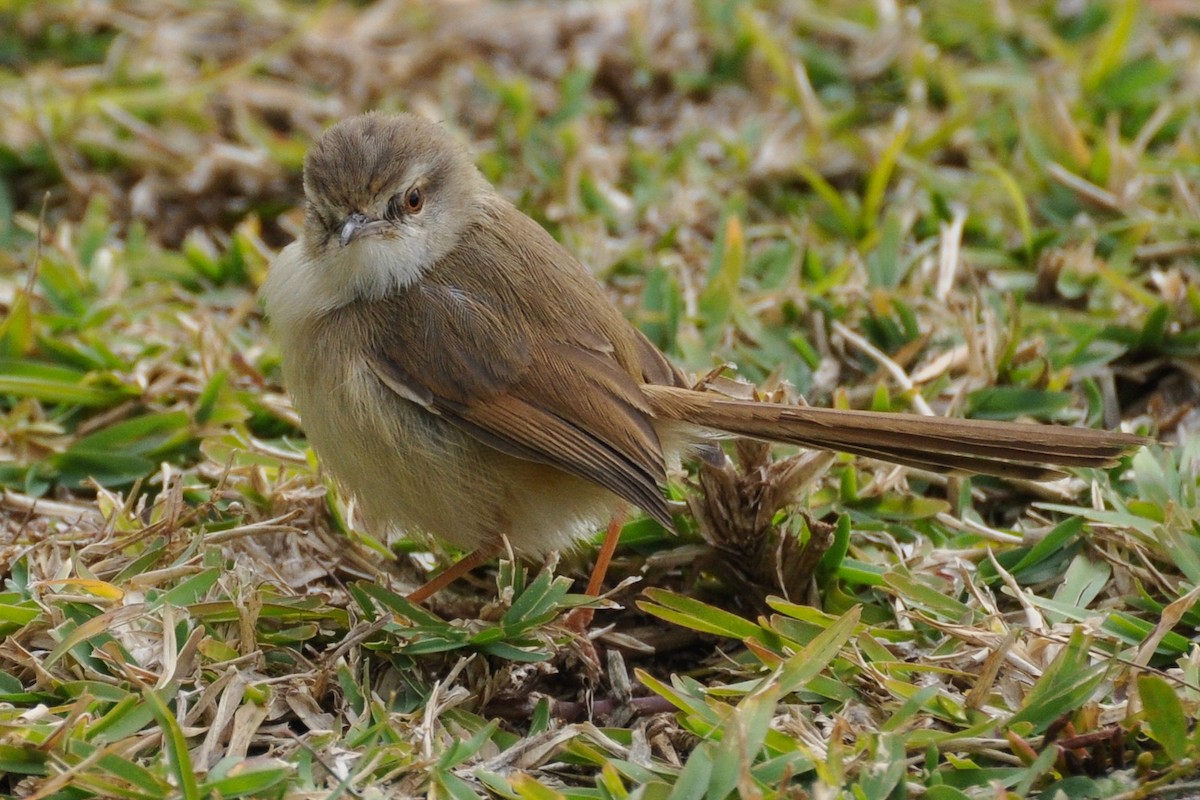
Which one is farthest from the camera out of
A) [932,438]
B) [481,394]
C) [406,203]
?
[406,203]

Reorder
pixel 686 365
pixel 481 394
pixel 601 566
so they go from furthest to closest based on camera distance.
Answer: pixel 686 365, pixel 601 566, pixel 481 394

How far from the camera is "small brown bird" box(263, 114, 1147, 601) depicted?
384cm

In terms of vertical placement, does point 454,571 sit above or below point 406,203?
below

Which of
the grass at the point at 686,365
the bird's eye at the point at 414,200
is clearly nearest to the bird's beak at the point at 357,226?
the bird's eye at the point at 414,200

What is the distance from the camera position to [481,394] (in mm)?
3949

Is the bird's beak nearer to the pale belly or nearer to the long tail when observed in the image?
the pale belly

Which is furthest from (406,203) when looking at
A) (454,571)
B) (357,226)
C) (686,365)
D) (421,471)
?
(686,365)

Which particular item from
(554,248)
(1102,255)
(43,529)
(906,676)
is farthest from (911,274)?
(43,529)

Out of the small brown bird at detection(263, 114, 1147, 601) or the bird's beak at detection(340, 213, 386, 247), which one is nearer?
the small brown bird at detection(263, 114, 1147, 601)

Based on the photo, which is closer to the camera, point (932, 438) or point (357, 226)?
point (932, 438)

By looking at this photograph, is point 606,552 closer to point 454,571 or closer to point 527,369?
point 454,571

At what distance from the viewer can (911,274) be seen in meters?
5.49

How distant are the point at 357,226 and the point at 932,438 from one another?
5.91 feet

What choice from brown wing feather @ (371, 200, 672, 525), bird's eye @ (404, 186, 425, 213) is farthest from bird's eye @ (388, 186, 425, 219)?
brown wing feather @ (371, 200, 672, 525)
